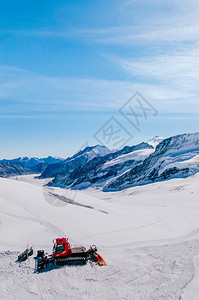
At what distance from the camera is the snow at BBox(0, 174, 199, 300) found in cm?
1005

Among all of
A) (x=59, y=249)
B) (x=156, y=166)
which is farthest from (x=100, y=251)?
(x=156, y=166)

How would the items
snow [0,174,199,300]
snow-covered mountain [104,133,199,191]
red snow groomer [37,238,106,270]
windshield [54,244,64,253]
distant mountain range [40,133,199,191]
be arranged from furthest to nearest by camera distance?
distant mountain range [40,133,199,191]
snow-covered mountain [104,133,199,191]
windshield [54,244,64,253]
red snow groomer [37,238,106,270]
snow [0,174,199,300]

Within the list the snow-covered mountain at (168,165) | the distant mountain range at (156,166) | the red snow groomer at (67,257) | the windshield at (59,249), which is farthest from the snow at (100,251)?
the distant mountain range at (156,166)

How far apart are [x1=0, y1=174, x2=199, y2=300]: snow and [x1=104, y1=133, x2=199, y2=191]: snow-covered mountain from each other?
8658cm

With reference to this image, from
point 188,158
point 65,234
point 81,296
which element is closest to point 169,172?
point 188,158

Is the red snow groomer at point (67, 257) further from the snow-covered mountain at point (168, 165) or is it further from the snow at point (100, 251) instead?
the snow-covered mountain at point (168, 165)

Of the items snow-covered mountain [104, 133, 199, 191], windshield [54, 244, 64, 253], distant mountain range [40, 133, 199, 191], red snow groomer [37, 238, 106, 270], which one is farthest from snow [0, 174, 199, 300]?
distant mountain range [40, 133, 199, 191]

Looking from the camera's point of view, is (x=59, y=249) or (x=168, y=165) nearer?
(x=59, y=249)

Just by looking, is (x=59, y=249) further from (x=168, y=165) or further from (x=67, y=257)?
(x=168, y=165)

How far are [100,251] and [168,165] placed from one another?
109781mm

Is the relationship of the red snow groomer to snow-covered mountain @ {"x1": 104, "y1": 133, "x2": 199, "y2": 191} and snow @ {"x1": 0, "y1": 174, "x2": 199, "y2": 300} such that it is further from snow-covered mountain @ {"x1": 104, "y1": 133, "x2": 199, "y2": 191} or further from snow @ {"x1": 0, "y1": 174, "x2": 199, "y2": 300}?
snow-covered mountain @ {"x1": 104, "y1": 133, "x2": 199, "y2": 191}

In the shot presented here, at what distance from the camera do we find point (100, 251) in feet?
50.0

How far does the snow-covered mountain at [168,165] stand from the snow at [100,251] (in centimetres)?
8658

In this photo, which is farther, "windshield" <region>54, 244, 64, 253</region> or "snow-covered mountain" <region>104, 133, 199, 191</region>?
"snow-covered mountain" <region>104, 133, 199, 191</region>
